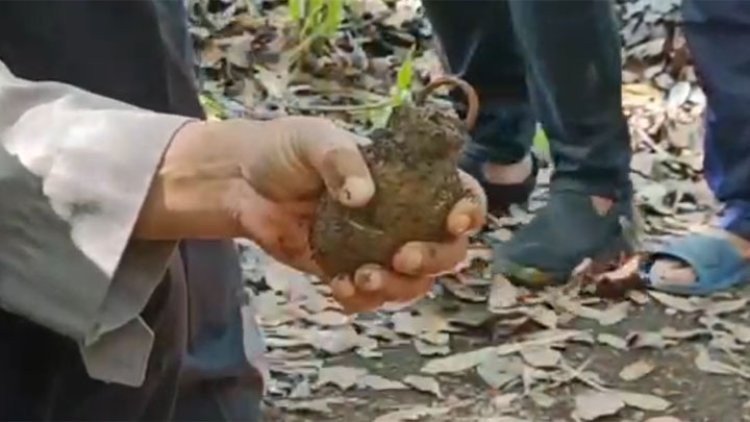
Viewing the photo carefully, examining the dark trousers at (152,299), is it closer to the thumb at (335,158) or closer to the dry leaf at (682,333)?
the thumb at (335,158)

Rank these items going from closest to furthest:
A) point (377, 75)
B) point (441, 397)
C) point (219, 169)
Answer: point (219, 169)
point (441, 397)
point (377, 75)

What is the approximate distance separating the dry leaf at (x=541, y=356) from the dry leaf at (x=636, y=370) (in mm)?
93

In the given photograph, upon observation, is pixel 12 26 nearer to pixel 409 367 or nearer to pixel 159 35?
pixel 159 35

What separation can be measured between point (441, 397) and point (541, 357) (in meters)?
0.18

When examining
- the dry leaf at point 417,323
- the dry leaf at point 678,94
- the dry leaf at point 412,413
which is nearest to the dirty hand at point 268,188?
the dry leaf at point 412,413

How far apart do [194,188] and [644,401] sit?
1220mm

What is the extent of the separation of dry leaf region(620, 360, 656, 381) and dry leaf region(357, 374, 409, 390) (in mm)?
297

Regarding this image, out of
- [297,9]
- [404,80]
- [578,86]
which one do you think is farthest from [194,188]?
[297,9]

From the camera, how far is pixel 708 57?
236 centimetres

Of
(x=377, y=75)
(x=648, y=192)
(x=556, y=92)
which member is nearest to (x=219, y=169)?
(x=556, y=92)

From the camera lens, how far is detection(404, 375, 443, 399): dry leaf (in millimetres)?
2074

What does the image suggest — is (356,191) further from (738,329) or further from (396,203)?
(738,329)

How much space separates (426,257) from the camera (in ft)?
3.13

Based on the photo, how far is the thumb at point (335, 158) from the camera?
92 centimetres
